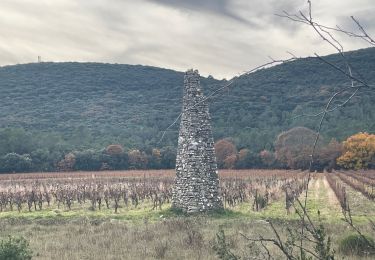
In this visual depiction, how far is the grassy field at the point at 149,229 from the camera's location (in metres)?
12.9

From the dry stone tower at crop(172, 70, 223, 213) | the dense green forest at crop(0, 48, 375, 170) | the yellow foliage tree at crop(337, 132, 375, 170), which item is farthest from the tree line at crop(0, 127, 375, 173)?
the dry stone tower at crop(172, 70, 223, 213)

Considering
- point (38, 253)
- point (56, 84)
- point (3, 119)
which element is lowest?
point (38, 253)

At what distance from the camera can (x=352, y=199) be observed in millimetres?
25688

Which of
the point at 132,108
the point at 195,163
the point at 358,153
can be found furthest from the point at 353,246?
the point at 132,108

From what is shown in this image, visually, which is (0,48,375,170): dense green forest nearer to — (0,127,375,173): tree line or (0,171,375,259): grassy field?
(0,127,375,173): tree line

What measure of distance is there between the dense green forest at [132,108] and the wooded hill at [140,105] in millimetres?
212

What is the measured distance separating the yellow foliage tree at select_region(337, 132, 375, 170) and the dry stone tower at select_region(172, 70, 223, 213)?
45411mm

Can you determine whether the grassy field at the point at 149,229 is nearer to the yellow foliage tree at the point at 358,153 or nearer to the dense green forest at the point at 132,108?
the dense green forest at the point at 132,108

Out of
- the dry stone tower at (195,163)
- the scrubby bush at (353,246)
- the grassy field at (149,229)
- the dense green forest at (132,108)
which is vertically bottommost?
the grassy field at (149,229)

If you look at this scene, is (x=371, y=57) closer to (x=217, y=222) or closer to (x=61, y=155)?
(x=61, y=155)

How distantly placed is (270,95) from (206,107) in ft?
319

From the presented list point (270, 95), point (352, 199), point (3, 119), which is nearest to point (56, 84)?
point (3, 119)

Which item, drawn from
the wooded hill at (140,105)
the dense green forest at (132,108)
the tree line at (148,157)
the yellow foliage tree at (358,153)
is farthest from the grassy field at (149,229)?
the wooded hill at (140,105)

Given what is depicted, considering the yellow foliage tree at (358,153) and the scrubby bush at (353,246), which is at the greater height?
the yellow foliage tree at (358,153)
